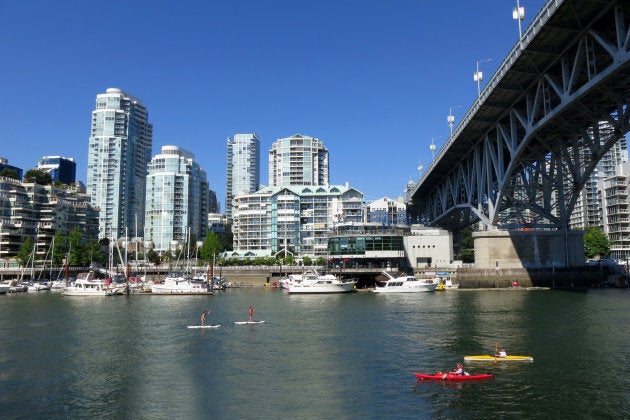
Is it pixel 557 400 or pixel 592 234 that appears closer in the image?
pixel 557 400

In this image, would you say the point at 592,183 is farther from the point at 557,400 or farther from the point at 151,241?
the point at 557,400

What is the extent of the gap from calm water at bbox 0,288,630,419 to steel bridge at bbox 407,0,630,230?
62.2 feet

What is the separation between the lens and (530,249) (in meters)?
74.9

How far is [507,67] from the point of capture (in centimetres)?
5078

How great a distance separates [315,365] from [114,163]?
166 meters

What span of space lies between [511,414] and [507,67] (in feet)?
130

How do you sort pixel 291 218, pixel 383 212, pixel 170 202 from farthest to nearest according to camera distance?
pixel 170 202
pixel 383 212
pixel 291 218

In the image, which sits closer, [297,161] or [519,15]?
[519,15]

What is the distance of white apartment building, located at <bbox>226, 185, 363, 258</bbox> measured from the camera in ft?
434

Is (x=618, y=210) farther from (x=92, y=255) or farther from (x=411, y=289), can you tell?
(x=92, y=255)

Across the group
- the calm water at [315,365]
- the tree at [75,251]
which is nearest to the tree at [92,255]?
the tree at [75,251]

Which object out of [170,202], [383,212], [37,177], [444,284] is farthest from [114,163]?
[444,284]

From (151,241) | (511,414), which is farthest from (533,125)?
(151,241)

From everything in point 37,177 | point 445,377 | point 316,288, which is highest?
point 37,177
